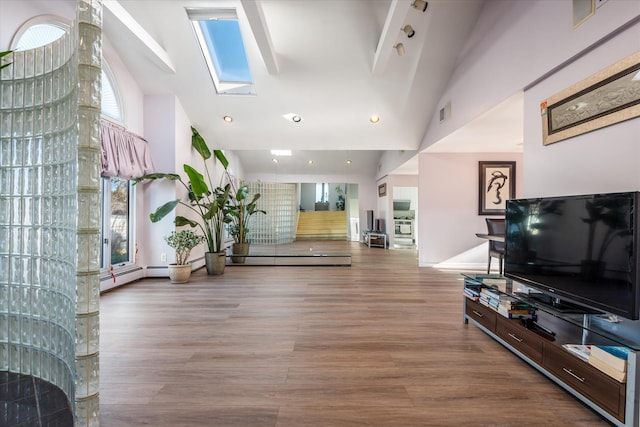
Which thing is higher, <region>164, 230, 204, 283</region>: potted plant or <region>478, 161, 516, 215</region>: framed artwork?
<region>478, 161, 516, 215</region>: framed artwork

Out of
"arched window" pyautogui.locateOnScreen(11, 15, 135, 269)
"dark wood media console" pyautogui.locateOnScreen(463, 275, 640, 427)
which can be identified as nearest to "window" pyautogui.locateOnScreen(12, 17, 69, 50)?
"arched window" pyautogui.locateOnScreen(11, 15, 135, 269)

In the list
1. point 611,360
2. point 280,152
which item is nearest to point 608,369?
point 611,360

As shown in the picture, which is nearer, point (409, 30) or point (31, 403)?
point (31, 403)

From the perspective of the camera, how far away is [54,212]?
1760 millimetres

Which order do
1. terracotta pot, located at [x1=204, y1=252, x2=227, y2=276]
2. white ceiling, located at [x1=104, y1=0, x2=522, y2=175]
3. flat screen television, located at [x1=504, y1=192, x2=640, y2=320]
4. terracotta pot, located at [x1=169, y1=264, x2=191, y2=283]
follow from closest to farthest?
flat screen television, located at [x1=504, y1=192, x2=640, y2=320] < white ceiling, located at [x1=104, y1=0, x2=522, y2=175] < terracotta pot, located at [x1=169, y1=264, x2=191, y2=283] < terracotta pot, located at [x1=204, y1=252, x2=227, y2=276]

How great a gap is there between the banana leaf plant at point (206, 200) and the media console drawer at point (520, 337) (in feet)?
14.2

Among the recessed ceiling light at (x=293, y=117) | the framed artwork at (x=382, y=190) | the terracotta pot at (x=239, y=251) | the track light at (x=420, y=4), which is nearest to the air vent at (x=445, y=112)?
the track light at (x=420, y=4)

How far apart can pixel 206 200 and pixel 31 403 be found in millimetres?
4461

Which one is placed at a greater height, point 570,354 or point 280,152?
point 280,152

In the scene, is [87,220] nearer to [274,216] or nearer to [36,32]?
[36,32]

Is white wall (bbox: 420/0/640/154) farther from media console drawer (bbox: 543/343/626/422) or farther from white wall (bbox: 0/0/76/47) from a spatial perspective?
white wall (bbox: 0/0/76/47)

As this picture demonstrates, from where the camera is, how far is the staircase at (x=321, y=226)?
630 cm

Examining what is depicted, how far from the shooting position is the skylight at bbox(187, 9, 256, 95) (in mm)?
4000

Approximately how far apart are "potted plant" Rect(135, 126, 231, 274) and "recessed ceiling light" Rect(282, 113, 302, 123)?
5.25 feet
